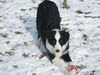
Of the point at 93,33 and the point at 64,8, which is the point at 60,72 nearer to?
the point at 93,33

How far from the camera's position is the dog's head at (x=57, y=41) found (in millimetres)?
5639

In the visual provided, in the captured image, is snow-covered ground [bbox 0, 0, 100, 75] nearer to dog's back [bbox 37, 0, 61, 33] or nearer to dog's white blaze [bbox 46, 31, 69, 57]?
dog's white blaze [bbox 46, 31, 69, 57]

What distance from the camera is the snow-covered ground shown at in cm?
569

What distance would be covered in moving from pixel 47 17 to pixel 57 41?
1.30 m

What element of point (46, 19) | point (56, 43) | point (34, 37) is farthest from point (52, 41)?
point (34, 37)

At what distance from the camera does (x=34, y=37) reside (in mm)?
7488

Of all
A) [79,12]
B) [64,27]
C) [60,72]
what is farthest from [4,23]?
[60,72]

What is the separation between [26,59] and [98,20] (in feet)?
10.7

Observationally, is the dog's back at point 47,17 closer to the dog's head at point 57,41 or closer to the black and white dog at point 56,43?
the black and white dog at point 56,43

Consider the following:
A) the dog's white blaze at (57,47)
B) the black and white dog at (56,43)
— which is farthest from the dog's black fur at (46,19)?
the dog's white blaze at (57,47)

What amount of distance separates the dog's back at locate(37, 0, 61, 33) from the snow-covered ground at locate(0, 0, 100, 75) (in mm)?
568

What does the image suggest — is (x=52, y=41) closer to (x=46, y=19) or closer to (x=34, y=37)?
(x=46, y=19)

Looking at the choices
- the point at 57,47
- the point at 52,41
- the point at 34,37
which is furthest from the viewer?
the point at 34,37

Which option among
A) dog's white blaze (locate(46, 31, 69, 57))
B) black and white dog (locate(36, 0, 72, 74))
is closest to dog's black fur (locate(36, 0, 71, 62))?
black and white dog (locate(36, 0, 72, 74))
